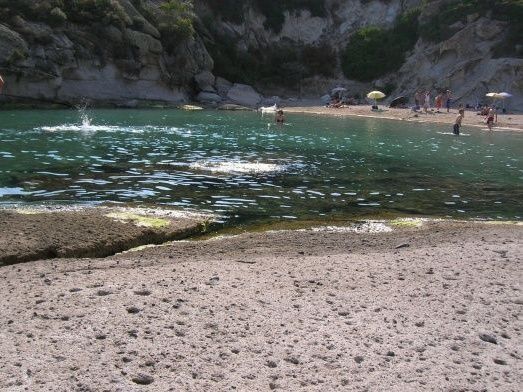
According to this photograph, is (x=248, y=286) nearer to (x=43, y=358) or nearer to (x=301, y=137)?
(x=43, y=358)

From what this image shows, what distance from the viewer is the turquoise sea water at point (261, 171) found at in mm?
16531

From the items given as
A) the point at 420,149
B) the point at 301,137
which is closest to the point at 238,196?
the point at 420,149

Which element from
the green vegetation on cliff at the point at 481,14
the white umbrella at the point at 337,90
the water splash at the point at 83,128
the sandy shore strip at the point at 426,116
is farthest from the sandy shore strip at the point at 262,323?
the white umbrella at the point at 337,90

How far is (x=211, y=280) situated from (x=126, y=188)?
9.43 meters

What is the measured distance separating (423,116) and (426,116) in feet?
0.96

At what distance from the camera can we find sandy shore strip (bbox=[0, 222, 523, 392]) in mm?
6211

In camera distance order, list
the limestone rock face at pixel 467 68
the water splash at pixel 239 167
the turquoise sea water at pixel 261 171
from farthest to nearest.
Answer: the limestone rock face at pixel 467 68 < the water splash at pixel 239 167 < the turquoise sea water at pixel 261 171

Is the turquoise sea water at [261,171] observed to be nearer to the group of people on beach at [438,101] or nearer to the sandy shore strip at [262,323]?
the sandy shore strip at [262,323]

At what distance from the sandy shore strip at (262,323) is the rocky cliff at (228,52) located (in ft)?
160

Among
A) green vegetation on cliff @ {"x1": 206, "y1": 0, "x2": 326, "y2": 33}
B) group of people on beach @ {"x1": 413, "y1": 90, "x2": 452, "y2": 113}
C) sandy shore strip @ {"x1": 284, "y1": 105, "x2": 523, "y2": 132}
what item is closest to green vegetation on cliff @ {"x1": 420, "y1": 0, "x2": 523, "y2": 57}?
group of people on beach @ {"x1": 413, "y1": 90, "x2": 452, "y2": 113}

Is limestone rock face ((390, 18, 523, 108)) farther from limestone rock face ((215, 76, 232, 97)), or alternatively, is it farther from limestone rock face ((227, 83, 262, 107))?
limestone rock face ((215, 76, 232, 97))

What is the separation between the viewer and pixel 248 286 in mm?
8797

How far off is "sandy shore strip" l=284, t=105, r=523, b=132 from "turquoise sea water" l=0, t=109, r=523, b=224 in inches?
416

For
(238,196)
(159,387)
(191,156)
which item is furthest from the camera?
(191,156)
